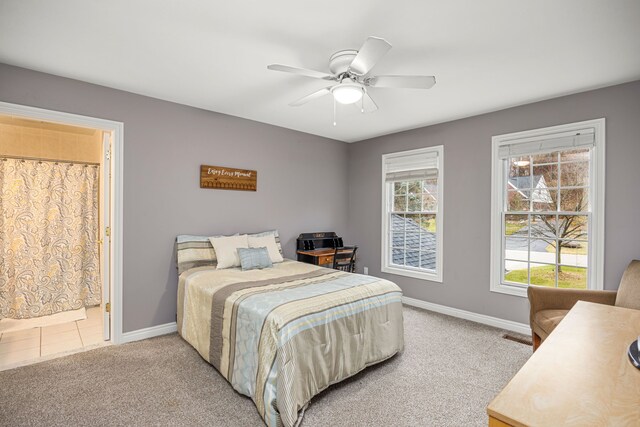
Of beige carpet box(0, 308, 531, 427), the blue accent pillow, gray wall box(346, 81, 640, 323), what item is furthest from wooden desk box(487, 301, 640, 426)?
the blue accent pillow

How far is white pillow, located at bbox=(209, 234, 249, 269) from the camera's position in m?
3.45

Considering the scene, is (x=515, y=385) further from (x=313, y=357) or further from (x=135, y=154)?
(x=135, y=154)

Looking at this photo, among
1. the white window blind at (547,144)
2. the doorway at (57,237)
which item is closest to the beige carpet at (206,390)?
the doorway at (57,237)

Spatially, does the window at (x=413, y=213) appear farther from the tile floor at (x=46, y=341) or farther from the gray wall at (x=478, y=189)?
the tile floor at (x=46, y=341)

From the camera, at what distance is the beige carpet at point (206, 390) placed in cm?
206

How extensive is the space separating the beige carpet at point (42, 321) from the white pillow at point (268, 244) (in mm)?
2275

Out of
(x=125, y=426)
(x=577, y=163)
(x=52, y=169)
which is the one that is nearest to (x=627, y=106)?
(x=577, y=163)

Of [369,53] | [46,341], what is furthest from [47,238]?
[369,53]

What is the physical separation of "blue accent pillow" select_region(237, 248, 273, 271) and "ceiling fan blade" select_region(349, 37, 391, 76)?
2.18 meters

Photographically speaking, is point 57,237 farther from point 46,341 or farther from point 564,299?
point 564,299

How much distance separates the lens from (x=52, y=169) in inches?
159

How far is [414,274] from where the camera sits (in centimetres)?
452

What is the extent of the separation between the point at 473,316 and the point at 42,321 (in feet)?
16.9

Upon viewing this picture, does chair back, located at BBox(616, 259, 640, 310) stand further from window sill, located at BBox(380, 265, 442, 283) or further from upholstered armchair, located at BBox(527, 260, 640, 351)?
window sill, located at BBox(380, 265, 442, 283)
